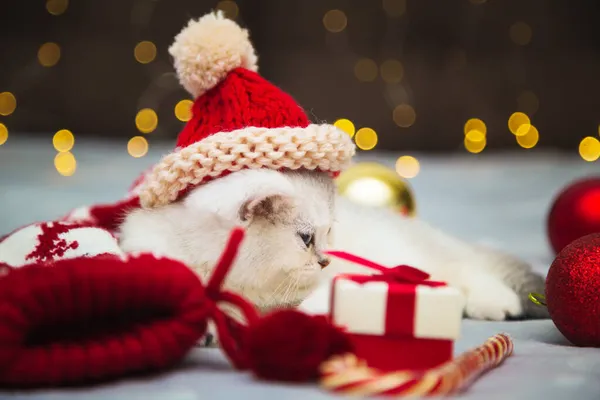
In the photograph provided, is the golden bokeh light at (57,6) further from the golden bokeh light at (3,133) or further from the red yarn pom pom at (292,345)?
the red yarn pom pom at (292,345)

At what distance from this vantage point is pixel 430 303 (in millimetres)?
665

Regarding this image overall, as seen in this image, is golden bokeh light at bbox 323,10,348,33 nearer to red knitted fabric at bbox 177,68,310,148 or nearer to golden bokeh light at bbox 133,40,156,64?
golden bokeh light at bbox 133,40,156,64

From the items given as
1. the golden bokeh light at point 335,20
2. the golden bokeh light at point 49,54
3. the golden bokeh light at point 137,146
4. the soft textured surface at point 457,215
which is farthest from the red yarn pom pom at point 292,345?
the golden bokeh light at point 335,20

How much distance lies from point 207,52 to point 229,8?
2188 mm

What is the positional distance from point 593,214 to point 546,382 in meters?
0.85

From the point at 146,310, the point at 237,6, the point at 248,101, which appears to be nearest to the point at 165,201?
the point at 248,101

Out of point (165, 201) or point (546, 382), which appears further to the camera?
point (165, 201)

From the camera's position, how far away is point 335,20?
3158 millimetres

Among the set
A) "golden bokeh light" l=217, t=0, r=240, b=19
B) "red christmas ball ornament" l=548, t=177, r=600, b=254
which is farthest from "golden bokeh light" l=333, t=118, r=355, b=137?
"red christmas ball ornament" l=548, t=177, r=600, b=254

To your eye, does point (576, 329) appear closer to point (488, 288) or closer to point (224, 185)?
point (488, 288)

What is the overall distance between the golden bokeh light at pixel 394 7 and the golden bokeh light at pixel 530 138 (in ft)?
2.73

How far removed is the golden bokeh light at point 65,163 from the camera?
91.9 inches

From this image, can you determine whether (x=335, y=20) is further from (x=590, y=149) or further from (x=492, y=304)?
(x=492, y=304)

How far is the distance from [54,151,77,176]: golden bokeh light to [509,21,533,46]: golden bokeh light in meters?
2.06
